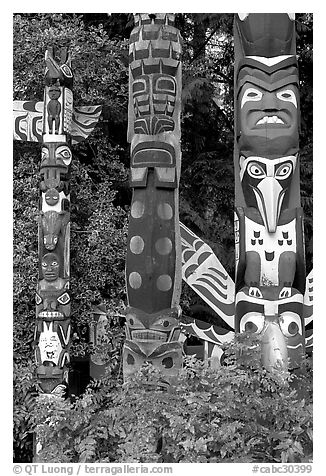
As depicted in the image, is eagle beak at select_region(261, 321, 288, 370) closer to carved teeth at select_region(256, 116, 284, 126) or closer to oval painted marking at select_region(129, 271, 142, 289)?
oval painted marking at select_region(129, 271, 142, 289)

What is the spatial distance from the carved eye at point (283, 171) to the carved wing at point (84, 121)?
2701mm

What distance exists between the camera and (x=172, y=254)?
5969mm

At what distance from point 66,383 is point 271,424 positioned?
353cm

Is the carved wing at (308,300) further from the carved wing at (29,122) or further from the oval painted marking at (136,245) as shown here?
the carved wing at (29,122)

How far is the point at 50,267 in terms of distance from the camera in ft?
23.5

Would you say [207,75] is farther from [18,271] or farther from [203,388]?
[203,388]

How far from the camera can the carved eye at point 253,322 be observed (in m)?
5.95

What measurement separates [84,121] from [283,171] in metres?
2.85

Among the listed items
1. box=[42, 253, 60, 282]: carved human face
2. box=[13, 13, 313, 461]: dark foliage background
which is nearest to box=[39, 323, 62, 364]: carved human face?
box=[42, 253, 60, 282]: carved human face

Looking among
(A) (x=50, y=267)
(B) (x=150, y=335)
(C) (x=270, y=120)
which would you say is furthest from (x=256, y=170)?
(A) (x=50, y=267)

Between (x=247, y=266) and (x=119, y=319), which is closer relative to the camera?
(x=247, y=266)

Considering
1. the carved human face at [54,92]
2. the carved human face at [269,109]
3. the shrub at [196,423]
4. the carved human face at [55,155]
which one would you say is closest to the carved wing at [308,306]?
the carved human face at [269,109]

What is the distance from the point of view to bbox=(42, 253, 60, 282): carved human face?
7.14 meters

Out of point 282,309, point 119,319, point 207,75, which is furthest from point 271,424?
point 207,75
